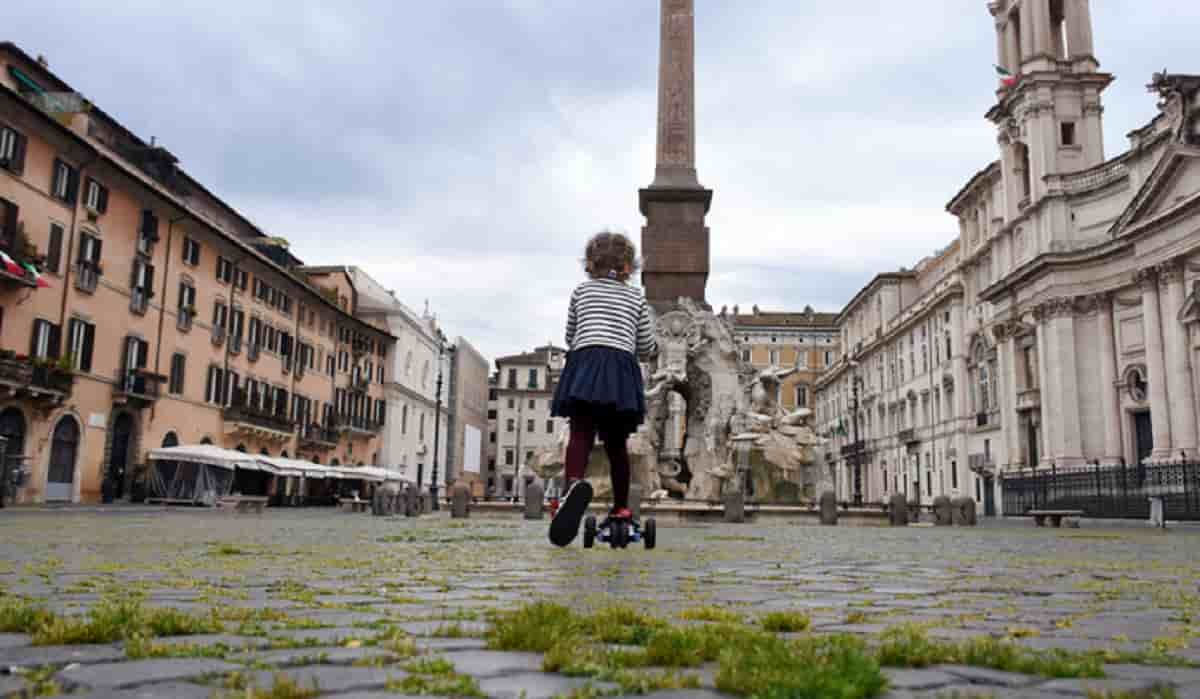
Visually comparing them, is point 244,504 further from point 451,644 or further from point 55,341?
point 451,644

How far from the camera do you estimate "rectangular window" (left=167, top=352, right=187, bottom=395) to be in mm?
38094

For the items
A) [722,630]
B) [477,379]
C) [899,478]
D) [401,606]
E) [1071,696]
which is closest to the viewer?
[1071,696]

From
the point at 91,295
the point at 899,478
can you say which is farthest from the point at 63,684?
the point at 899,478

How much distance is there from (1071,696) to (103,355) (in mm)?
36070

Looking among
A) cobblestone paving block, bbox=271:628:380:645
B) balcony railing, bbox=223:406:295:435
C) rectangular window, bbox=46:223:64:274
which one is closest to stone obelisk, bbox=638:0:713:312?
rectangular window, bbox=46:223:64:274

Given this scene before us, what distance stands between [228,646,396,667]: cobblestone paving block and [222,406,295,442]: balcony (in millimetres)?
42806

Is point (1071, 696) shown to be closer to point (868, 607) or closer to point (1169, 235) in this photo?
point (868, 607)

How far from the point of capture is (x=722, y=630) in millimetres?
3268

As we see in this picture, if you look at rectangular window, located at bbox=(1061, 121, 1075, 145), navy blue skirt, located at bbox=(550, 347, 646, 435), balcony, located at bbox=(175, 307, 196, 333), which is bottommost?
navy blue skirt, located at bbox=(550, 347, 646, 435)

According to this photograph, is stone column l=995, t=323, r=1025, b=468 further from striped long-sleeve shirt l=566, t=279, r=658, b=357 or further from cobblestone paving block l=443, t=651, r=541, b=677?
cobblestone paving block l=443, t=651, r=541, b=677

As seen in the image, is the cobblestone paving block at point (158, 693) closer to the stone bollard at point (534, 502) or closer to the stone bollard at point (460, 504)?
the stone bollard at point (534, 502)

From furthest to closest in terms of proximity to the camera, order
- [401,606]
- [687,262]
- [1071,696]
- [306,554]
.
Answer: [687,262]
[306,554]
[401,606]
[1071,696]

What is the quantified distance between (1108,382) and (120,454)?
42456 mm

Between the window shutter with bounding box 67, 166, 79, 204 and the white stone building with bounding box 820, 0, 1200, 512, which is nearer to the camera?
the window shutter with bounding box 67, 166, 79, 204
